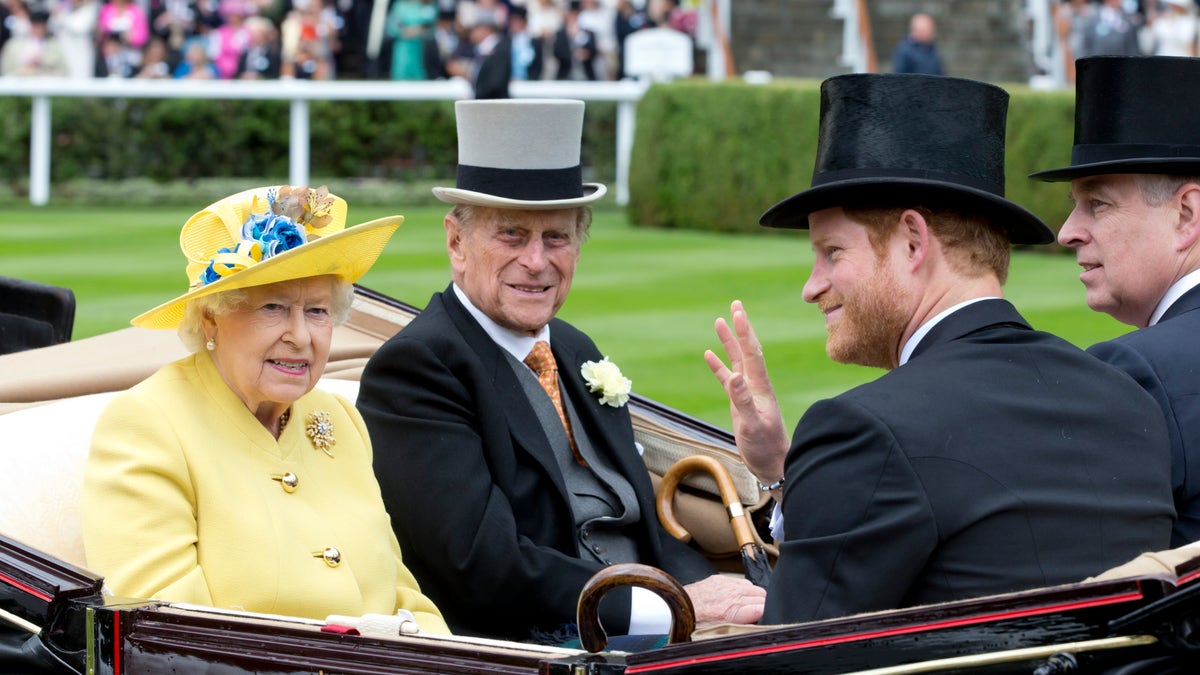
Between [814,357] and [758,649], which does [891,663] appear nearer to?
[758,649]

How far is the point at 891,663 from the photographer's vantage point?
7.84ft

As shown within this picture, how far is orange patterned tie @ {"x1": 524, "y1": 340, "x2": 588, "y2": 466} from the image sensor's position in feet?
13.3

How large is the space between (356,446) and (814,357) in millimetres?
6515

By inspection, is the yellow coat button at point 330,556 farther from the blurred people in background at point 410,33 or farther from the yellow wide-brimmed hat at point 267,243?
the blurred people in background at point 410,33

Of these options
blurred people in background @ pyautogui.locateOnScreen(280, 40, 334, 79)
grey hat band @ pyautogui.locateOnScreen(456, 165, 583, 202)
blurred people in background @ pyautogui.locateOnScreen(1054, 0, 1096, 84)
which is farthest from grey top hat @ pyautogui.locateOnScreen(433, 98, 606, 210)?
blurred people in background @ pyautogui.locateOnScreen(1054, 0, 1096, 84)

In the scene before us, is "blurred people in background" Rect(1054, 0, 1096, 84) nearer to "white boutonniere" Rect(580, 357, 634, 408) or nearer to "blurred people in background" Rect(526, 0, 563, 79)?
"blurred people in background" Rect(526, 0, 563, 79)

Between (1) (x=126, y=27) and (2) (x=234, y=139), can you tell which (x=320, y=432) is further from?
(1) (x=126, y=27)

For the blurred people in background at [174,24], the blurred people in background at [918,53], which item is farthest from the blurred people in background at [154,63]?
the blurred people in background at [918,53]

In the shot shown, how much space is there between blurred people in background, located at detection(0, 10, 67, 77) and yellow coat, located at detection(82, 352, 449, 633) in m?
17.7

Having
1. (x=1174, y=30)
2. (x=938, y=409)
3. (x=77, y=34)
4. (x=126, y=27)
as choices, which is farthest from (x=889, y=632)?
(x=1174, y=30)

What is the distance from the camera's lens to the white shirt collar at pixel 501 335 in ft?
13.2

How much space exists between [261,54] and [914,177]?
719 inches

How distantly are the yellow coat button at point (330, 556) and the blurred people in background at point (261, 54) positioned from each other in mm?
17703

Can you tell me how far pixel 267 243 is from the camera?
319 centimetres
